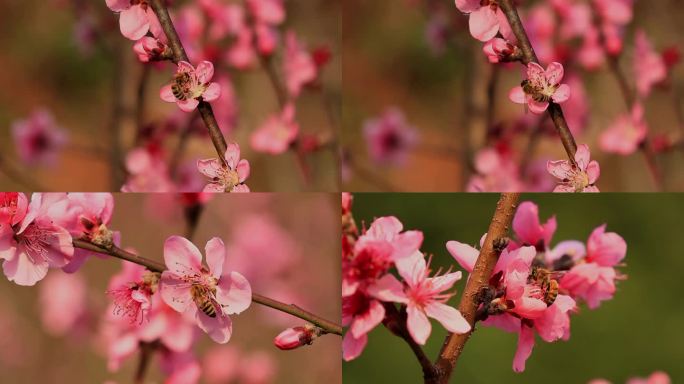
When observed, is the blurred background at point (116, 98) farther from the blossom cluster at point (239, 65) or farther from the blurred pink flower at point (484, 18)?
the blurred pink flower at point (484, 18)

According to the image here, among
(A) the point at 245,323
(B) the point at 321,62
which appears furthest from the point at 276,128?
(A) the point at 245,323

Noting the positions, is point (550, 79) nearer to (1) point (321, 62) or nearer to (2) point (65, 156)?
(1) point (321, 62)

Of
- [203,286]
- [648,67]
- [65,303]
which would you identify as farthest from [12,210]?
[648,67]

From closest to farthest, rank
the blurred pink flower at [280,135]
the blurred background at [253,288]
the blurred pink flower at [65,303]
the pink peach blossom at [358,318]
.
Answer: the pink peach blossom at [358,318] < the blurred pink flower at [280,135] < the blurred pink flower at [65,303] < the blurred background at [253,288]

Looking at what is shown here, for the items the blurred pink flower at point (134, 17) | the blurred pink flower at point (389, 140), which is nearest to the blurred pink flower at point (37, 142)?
the blurred pink flower at point (389, 140)

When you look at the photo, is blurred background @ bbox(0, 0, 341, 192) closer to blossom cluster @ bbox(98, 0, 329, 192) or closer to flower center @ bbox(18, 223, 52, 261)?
blossom cluster @ bbox(98, 0, 329, 192)

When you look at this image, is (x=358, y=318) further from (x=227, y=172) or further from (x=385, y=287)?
(x=227, y=172)
